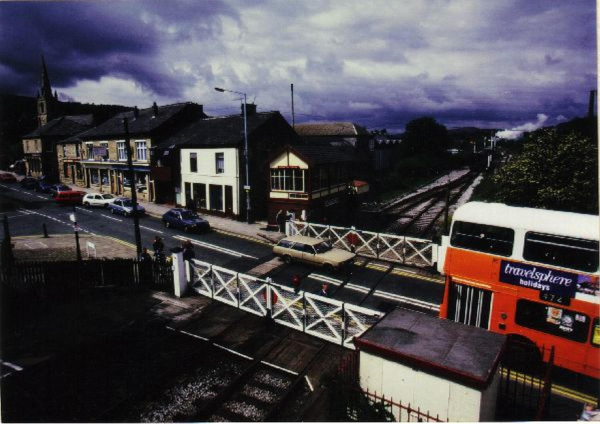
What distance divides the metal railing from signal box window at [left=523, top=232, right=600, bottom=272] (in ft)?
27.4

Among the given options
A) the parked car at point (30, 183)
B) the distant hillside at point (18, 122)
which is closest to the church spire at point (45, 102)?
the distant hillside at point (18, 122)

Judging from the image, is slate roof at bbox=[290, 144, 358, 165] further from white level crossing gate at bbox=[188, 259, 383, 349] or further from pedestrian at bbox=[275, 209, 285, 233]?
white level crossing gate at bbox=[188, 259, 383, 349]

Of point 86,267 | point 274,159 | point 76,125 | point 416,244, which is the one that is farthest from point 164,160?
point 76,125

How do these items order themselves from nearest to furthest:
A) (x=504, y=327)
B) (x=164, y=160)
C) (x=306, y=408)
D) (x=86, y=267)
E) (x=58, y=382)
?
(x=306, y=408) < (x=58, y=382) < (x=504, y=327) < (x=86, y=267) < (x=164, y=160)

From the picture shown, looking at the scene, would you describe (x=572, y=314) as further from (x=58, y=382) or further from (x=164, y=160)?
(x=164, y=160)

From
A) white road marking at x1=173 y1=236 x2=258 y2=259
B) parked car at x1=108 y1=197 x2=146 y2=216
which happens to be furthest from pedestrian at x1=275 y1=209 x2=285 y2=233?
parked car at x1=108 y1=197 x2=146 y2=216

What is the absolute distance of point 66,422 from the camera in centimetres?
766

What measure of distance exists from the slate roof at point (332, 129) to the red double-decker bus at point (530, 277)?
→ 50.0 m

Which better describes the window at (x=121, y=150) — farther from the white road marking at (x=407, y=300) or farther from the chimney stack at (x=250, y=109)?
the white road marking at (x=407, y=300)

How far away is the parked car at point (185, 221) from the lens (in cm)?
2531

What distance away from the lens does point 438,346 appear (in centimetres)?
723

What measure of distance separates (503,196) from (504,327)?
339 inches

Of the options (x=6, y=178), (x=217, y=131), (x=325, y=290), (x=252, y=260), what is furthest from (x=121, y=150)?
(x=325, y=290)

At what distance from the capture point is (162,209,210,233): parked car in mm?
25312
